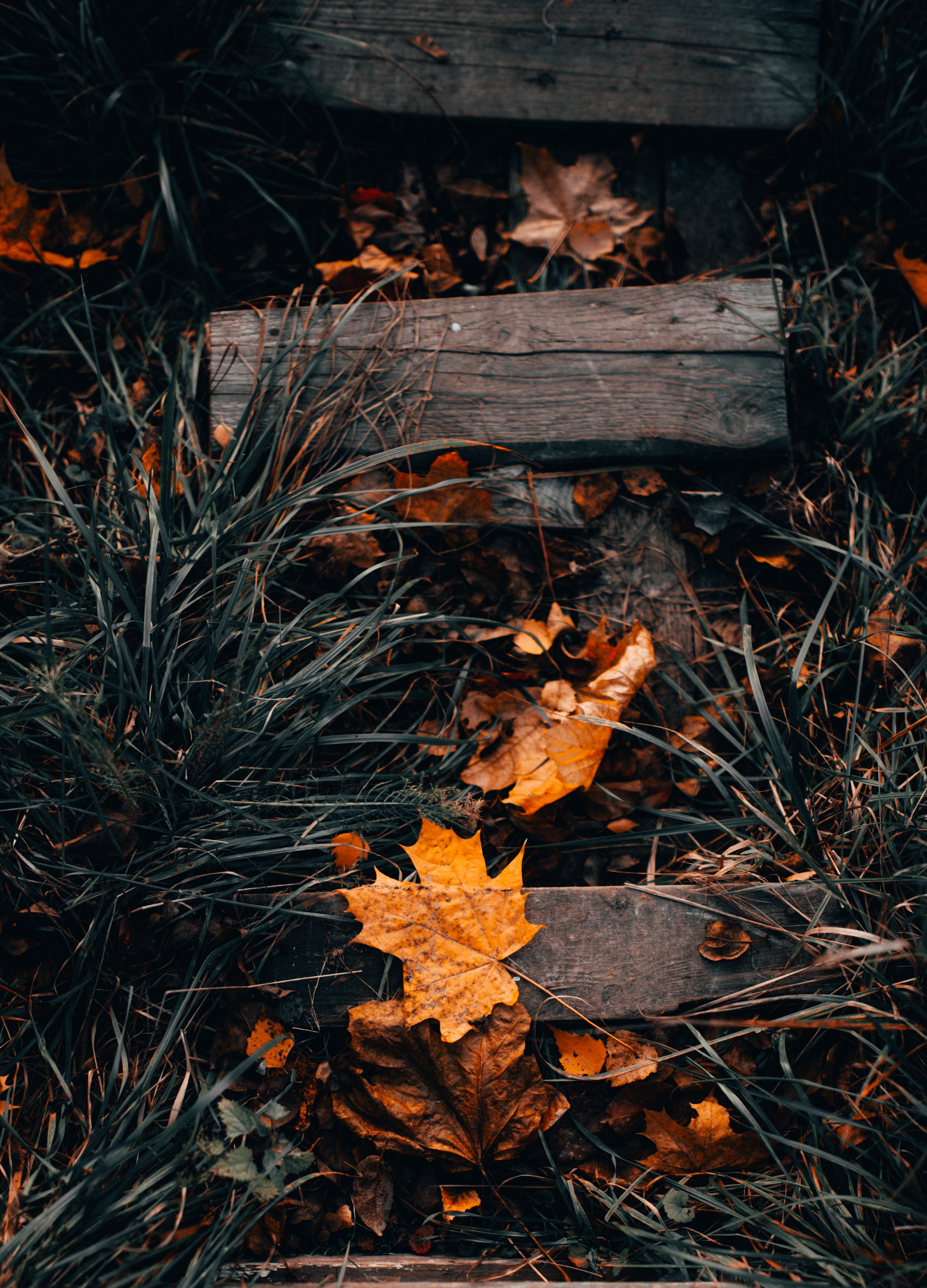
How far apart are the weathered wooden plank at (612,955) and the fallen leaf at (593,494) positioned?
91cm

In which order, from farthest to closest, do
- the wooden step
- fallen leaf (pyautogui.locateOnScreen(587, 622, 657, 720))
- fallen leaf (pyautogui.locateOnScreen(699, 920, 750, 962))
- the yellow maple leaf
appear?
the wooden step → fallen leaf (pyautogui.locateOnScreen(587, 622, 657, 720)) → fallen leaf (pyautogui.locateOnScreen(699, 920, 750, 962)) → the yellow maple leaf

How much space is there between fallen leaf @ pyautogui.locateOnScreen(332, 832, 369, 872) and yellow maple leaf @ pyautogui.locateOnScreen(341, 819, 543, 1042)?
0.22 feet

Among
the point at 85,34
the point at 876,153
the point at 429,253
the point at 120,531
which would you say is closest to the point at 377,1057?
the point at 120,531

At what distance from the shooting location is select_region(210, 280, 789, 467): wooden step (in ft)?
5.64

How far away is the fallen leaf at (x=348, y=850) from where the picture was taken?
1463 millimetres

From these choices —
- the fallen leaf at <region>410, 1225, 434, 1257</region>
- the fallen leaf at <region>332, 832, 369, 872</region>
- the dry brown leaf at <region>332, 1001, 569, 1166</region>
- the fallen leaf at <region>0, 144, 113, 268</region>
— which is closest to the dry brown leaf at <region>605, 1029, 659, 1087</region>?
the dry brown leaf at <region>332, 1001, 569, 1166</region>

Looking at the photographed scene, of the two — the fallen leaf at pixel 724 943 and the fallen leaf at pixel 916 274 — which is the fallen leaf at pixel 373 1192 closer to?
the fallen leaf at pixel 724 943

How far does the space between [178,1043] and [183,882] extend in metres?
0.32

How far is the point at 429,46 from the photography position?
6.16ft

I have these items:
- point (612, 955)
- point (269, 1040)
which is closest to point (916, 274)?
point (612, 955)

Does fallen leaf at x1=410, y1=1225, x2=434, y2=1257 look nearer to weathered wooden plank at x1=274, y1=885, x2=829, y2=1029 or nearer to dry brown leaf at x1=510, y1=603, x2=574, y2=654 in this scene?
weathered wooden plank at x1=274, y1=885, x2=829, y2=1029

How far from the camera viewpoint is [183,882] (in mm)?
1422

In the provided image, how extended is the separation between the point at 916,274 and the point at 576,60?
113cm

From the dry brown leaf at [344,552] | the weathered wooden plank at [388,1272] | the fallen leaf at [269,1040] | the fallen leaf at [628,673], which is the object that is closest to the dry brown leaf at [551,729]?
the fallen leaf at [628,673]
